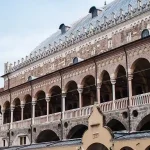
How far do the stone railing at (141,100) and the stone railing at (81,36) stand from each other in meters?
8.61

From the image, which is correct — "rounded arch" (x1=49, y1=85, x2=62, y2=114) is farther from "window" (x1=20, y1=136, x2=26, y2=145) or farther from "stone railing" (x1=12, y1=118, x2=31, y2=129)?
"window" (x1=20, y1=136, x2=26, y2=145)

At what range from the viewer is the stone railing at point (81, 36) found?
29.8m

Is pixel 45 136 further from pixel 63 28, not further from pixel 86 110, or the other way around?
pixel 63 28

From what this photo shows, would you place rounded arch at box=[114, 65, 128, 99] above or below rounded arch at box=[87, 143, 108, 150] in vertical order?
above

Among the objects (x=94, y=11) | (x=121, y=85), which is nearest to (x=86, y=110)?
(x=121, y=85)

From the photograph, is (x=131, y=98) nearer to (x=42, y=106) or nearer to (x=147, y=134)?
(x=147, y=134)

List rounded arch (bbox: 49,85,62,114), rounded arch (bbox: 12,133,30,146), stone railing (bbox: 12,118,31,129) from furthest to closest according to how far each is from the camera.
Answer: rounded arch (bbox: 49,85,62,114) → stone railing (bbox: 12,118,31,129) → rounded arch (bbox: 12,133,30,146)

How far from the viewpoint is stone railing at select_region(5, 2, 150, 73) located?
29844 millimetres

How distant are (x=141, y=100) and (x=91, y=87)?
8334 millimetres

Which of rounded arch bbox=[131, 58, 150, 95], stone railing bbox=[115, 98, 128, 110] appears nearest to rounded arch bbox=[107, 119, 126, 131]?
stone railing bbox=[115, 98, 128, 110]

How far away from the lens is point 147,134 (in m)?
19.0

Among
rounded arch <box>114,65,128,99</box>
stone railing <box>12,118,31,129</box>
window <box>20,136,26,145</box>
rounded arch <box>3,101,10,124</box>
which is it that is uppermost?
rounded arch <box>114,65,128,99</box>

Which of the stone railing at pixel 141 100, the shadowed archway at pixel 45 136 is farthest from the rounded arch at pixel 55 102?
the stone railing at pixel 141 100

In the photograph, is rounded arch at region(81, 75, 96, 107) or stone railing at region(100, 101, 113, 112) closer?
stone railing at region(100, 101, 113, 112)
